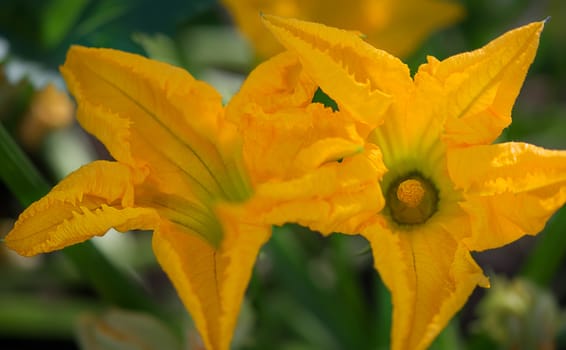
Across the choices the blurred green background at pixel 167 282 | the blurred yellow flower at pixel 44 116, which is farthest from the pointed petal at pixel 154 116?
the blurred yellow flower at pixel 44 116

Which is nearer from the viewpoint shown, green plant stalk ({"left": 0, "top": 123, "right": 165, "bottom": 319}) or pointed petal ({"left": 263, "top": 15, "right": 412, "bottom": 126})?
pointed petal ({"left": 263, "top": 15, "right": 412, "bottom": 126})

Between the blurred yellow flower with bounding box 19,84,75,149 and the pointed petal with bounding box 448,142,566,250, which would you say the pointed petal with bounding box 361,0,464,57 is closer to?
the blurred yellow flower with bounding box 19,84,75,149

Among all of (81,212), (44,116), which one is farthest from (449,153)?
(44,116)

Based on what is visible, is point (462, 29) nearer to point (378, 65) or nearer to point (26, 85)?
point (26, 85)

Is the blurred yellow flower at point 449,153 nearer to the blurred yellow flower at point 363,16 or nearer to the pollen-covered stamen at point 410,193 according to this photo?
the pollen-covered stamen at point 410,193

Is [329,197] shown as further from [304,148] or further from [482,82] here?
[482,82]

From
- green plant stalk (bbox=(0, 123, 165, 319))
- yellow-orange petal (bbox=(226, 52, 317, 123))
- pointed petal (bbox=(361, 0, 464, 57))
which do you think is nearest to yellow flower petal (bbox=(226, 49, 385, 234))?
yellow-orange petal (bbox=(226, 52, 317, 123))
